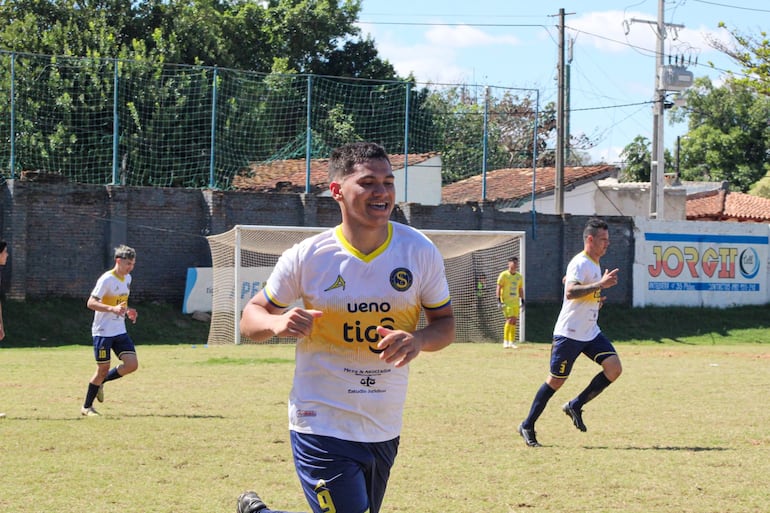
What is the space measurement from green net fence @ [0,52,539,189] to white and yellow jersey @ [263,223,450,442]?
23.5 m

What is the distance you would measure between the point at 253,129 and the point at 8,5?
1223cm

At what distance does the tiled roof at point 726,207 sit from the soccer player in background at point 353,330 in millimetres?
46314

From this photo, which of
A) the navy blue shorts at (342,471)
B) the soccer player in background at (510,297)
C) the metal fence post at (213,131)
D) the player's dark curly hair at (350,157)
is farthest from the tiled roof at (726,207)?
the navy blue shorts at (342,471)

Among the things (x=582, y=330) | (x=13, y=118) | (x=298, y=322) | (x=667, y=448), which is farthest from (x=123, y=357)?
(x=13, y=118)

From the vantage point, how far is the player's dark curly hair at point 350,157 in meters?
4.57

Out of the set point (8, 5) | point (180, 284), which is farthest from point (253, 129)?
point (8, 5)

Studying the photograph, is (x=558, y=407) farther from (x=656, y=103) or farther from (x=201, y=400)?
(x=656, y=103)

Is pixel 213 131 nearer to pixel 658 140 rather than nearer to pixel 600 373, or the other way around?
pixel 658 140

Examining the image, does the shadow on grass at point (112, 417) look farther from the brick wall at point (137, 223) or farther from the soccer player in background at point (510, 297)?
the brick wall at point (137, 223)

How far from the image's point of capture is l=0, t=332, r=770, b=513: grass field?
7.58 m

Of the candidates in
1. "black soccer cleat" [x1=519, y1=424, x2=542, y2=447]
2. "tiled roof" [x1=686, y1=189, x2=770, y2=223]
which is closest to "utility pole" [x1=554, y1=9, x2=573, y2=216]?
"tiled roof" [x1=686, y1=189, x2=770, y2=223]

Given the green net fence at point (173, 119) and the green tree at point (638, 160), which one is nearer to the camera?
the green net fence at point (173, 119)

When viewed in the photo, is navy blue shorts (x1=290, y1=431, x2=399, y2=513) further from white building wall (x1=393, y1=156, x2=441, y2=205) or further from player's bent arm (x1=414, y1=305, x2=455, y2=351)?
white building wall (x1=393, y1=156, x2=441, y2=205)

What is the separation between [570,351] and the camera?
33.9 feet
